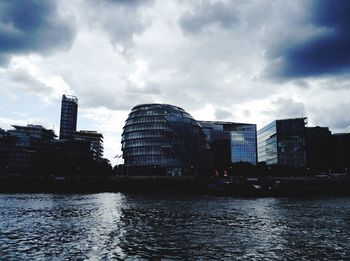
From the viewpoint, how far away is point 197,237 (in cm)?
3459

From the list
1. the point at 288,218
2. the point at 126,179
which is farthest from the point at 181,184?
the point at 288,218

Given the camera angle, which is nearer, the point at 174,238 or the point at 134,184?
the point at 174,238

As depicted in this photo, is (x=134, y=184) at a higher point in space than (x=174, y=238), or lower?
higher

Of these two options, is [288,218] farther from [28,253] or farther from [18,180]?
[18,180]

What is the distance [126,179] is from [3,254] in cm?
12385

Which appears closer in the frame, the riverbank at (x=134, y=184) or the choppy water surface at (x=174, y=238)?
the choppy water surface at (x=174, y=238)

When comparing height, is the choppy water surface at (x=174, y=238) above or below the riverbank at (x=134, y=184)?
below

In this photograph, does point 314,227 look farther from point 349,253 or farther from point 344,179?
point 344,179

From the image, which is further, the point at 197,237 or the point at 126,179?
the point at 126,179

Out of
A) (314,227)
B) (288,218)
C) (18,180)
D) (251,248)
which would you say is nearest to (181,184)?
(18,180)

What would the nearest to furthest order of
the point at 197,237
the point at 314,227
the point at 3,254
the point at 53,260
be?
the point at 53,260, the point at 3,254, the point at 197,237, the point at 314,227

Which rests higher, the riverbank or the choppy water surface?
the riverbank

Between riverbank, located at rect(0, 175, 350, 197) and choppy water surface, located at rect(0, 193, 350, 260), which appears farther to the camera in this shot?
riverbank, located at rect(0, 175, 350, 197)

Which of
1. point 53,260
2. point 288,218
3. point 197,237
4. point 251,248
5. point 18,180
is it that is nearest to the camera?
point 53,260
